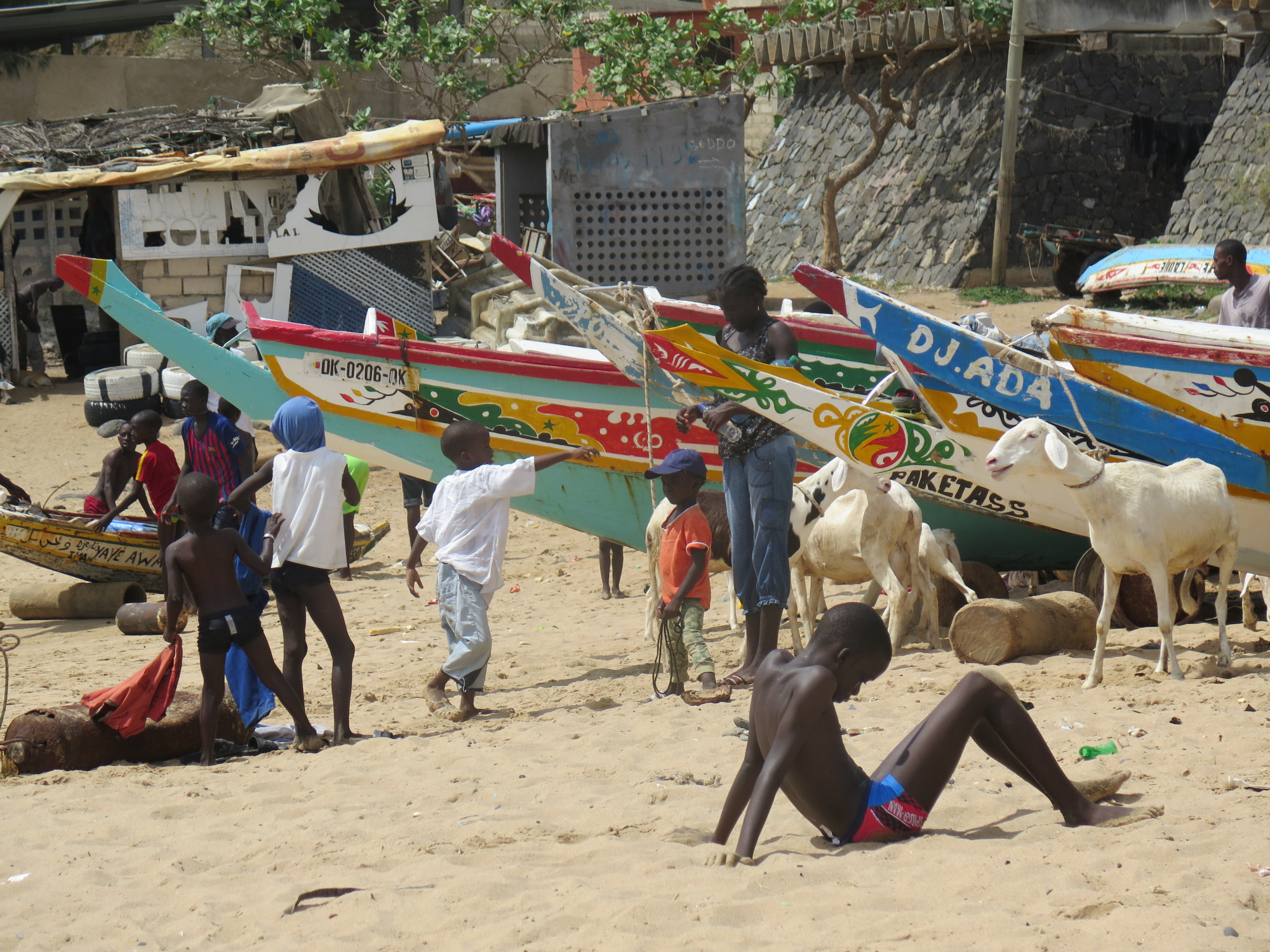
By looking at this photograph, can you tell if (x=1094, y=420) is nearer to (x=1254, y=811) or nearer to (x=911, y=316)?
(x=911, y=316)

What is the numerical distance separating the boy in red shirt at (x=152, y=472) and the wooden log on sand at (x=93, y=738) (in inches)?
115

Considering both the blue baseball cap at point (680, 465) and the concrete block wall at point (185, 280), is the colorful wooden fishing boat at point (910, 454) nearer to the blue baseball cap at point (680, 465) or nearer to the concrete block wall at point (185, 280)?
the blue baseball cap at point (680, 465)

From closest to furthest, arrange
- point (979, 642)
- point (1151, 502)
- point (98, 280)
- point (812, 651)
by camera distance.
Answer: point (812, 651)
point (1151, 502)
point (979, 642)
point (98, 280)

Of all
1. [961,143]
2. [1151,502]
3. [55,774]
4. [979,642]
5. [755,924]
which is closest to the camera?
[755,924]

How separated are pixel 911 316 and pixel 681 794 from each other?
121 inches

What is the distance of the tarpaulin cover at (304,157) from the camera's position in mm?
15023

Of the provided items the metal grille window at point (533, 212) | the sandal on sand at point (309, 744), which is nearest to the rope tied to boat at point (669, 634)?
the sandal on sand at point (309, 744)

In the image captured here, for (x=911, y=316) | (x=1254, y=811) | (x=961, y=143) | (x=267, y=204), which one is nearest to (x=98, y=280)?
(x=911, y=316)

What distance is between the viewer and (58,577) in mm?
10383

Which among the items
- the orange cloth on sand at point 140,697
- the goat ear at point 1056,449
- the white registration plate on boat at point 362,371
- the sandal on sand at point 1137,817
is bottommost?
the orange cloth on sand at point 140,697

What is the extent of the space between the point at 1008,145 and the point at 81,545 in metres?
13.9

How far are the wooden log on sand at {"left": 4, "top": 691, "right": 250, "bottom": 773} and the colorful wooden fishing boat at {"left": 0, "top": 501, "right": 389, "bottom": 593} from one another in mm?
3447

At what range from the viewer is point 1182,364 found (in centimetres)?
Answer: 652

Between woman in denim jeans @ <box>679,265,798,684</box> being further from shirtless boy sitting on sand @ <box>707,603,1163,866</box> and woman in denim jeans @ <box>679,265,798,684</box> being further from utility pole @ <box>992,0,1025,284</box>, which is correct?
utility pole @ <box>992,0,1025,284</box>
